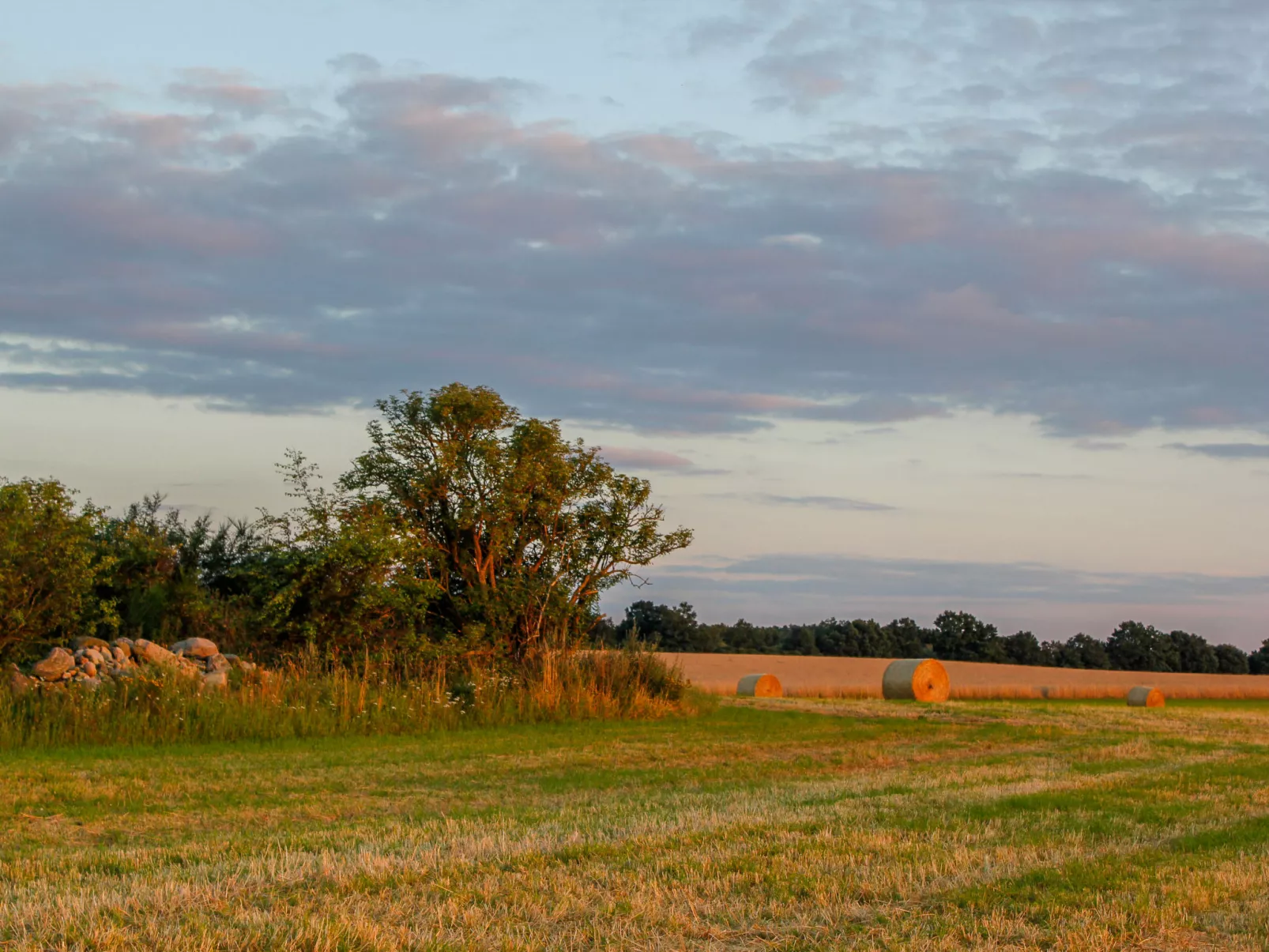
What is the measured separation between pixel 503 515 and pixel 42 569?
29.8 feet

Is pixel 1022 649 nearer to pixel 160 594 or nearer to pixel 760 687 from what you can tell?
pixel 760 687

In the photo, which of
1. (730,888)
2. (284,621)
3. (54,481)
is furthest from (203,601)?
(730,888)

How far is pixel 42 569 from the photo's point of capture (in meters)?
19.7

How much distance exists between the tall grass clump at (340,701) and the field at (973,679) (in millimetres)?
14034

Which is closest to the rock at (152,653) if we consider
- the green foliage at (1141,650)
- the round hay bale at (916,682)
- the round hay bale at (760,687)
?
the round hay bale at (760,687)

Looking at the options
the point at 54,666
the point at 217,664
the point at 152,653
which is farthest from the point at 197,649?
the point at 54,666

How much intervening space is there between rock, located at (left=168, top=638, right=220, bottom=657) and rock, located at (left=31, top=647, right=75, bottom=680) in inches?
78.4

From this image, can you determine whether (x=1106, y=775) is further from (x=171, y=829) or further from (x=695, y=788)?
(x=171, y=829)

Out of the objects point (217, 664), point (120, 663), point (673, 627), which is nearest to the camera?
point (120, 663)

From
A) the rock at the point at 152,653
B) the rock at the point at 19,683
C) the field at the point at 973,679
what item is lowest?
the field at the point at 973,679

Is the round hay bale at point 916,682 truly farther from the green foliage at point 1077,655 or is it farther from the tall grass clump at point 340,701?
the green foliage at point 1077,655

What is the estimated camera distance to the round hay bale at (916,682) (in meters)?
33.8

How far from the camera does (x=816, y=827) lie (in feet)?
29.1

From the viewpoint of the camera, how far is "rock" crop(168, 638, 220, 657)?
20.2 meters
